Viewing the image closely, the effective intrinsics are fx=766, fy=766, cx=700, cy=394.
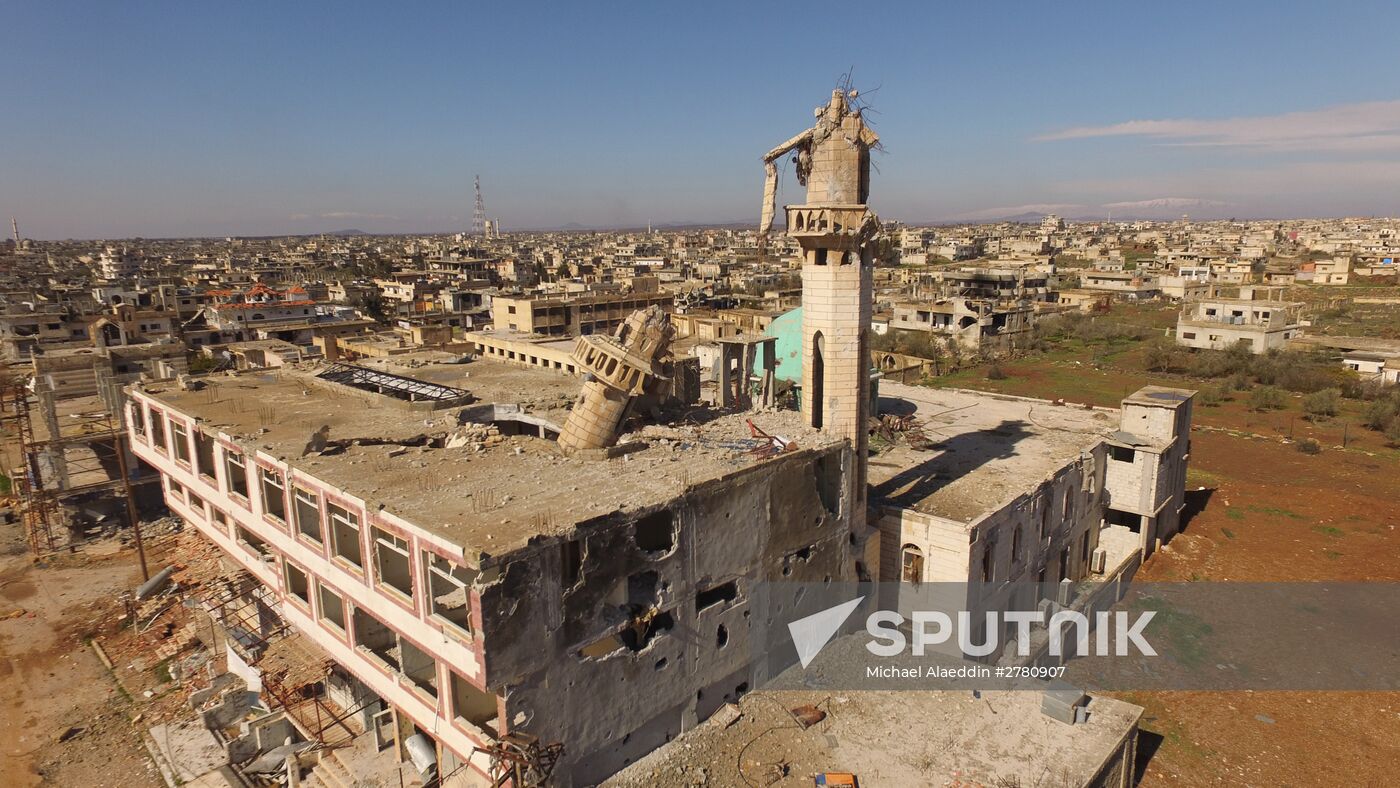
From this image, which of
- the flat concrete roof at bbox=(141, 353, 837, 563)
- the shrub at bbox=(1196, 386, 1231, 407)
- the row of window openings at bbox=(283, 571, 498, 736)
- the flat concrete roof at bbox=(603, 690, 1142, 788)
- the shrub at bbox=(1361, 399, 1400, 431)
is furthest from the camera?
the shrub at bbox=(1196, 386, 1231, 407)

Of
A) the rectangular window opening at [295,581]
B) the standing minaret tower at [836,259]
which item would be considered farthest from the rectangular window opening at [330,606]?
the standing minaret tower at [836,259]

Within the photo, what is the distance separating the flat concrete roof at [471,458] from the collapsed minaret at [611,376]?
71 centimetres

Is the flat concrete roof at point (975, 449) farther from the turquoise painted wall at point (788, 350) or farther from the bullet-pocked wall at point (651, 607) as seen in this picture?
the bullet-pocked wall at point (651, 607)

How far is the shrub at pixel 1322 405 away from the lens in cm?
5250

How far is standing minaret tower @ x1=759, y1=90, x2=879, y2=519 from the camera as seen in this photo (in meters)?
19.1

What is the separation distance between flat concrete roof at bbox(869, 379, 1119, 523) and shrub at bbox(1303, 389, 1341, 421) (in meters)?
29.5

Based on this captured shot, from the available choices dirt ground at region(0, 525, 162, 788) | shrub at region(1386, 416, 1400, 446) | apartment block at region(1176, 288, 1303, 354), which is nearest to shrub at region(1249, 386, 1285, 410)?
shrub at region(1386, 416, 1400, 446)

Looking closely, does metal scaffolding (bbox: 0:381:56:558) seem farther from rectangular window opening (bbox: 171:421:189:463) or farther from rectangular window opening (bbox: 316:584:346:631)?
rectangular window opening (bbox: 316:584:346:631)

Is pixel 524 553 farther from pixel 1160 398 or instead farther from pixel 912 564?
pixel 1160 398

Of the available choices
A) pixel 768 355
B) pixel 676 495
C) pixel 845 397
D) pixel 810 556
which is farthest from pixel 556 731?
pixel 768 355

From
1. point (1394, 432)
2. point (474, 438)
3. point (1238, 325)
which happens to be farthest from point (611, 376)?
point (1238, 325)

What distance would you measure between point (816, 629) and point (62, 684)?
79.9 feet

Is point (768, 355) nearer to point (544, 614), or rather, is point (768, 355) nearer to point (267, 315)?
point (544, 614)

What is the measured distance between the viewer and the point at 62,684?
81.2 feet
